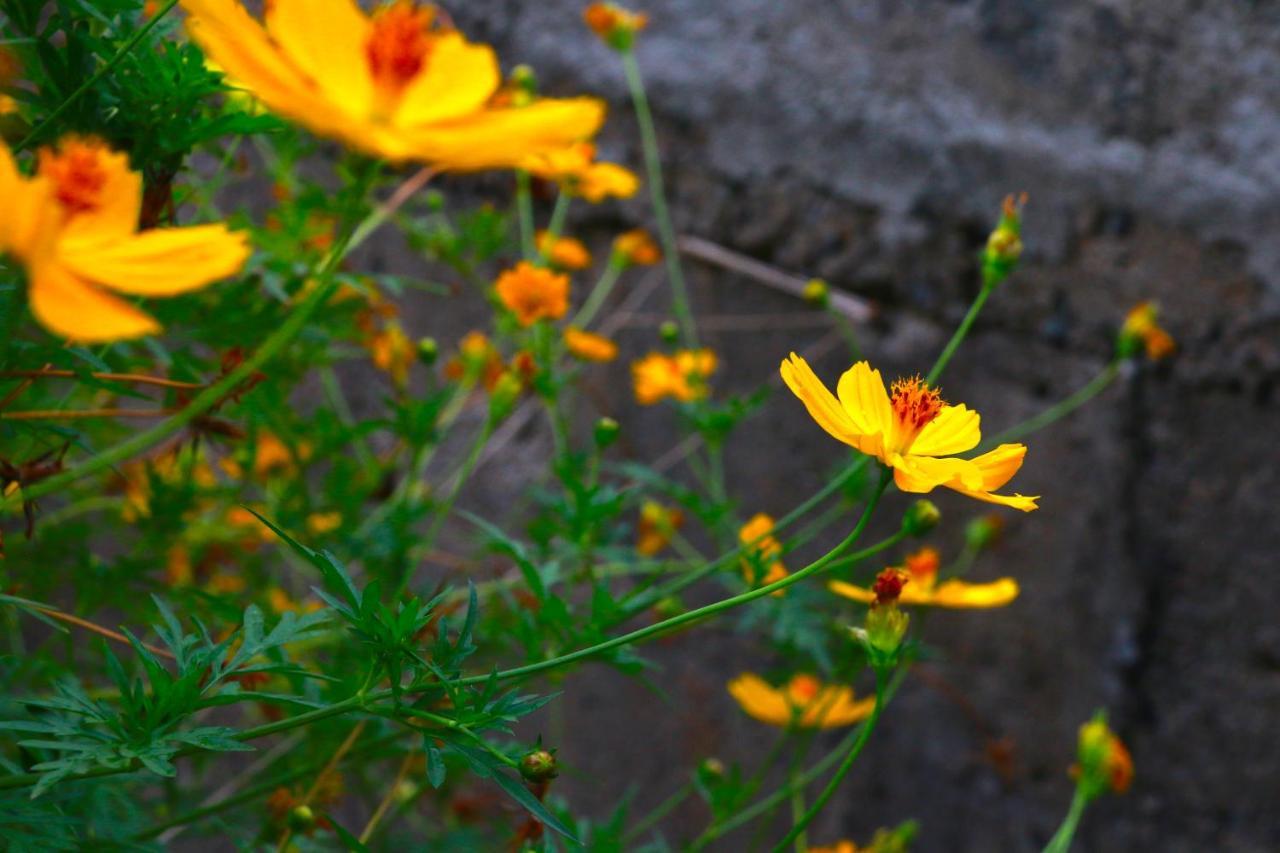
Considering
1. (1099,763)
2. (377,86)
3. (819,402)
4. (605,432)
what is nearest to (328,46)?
(377,86)

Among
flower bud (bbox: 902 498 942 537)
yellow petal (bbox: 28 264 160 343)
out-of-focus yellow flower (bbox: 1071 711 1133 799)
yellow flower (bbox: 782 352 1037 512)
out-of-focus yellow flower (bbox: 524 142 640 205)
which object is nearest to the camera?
yellow petal (bbox: 28 264 160 343)

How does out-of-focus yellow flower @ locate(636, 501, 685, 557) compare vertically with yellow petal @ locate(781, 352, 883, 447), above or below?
below

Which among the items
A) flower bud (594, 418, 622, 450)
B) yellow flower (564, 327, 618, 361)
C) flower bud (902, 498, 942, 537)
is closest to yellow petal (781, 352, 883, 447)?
flower bud (902, 498, 942, 537)

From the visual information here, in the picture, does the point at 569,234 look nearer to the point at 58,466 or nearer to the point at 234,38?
the point at 58,466

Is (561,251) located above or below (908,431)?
below

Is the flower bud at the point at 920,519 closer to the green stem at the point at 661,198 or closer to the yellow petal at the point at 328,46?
the yellow petal at the point at 328,46

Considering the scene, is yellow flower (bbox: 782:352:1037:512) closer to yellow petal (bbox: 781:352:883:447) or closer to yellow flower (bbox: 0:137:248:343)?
yellow petal (bbox: 781:352:883:447)

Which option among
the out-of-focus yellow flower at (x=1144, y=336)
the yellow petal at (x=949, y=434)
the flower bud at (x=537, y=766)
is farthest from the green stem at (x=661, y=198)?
the flower bud at (x=537, y=766)

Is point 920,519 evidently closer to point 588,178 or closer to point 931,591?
point 931,591
